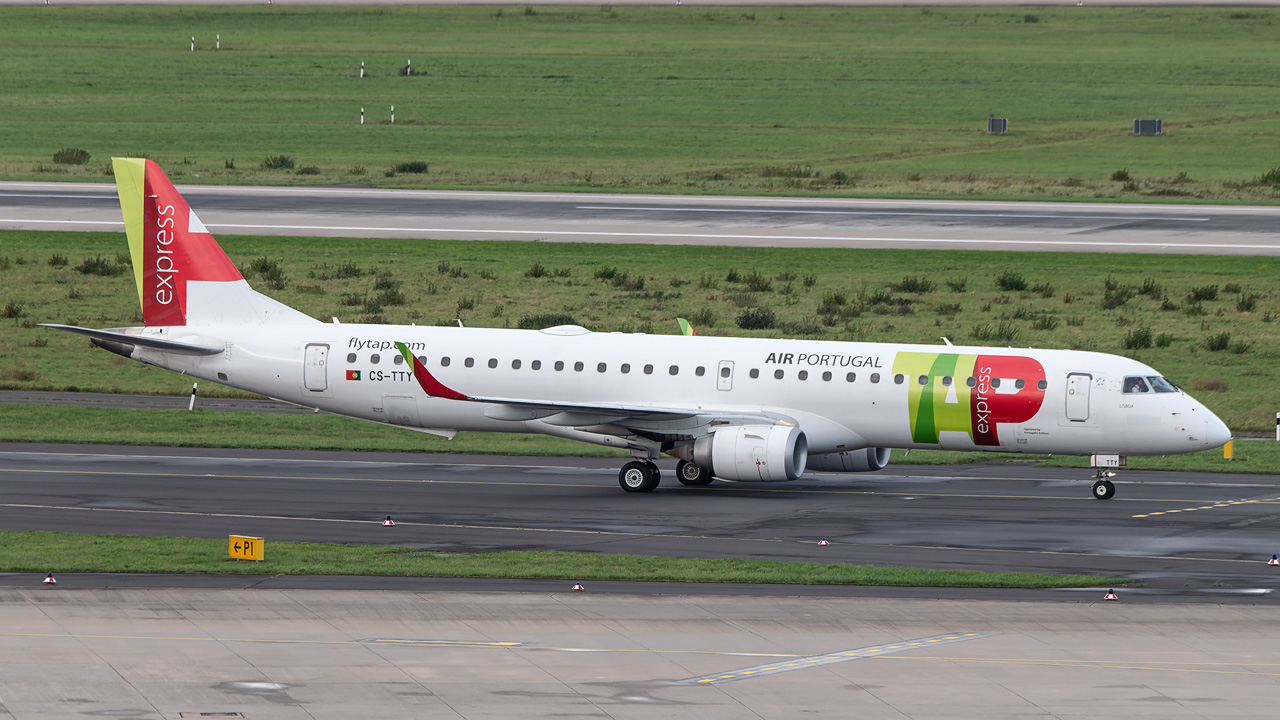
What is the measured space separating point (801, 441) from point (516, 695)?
58.8ft

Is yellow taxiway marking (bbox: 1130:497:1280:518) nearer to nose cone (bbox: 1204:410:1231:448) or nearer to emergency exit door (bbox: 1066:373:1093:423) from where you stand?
nose cone (bbox: 1204:410:1231:448)

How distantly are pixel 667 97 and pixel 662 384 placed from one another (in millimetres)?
101646

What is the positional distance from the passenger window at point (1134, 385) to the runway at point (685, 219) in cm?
3562

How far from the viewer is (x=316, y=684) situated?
22.4 meters

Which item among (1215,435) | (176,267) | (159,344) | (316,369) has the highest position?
(176,267)

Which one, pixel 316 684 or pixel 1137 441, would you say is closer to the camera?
pixel 316 684

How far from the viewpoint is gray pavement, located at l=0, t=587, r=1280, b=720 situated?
70.6 ft

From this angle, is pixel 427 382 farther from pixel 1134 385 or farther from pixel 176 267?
pixel 1134 385

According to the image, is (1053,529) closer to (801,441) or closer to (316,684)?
(801,441)

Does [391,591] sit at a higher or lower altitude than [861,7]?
lower

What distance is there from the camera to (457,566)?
98.8 feet

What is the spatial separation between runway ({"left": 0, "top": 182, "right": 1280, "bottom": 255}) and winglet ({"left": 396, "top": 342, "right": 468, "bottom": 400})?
120ft

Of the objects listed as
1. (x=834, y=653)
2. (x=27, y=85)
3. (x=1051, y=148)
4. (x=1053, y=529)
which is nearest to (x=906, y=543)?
(x=1053, y=529)

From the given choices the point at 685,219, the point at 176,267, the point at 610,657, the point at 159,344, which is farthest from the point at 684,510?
the point at 685,219
